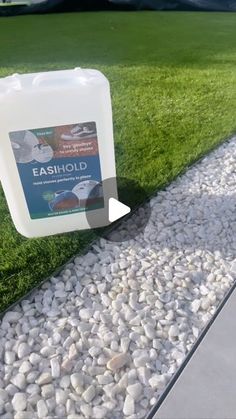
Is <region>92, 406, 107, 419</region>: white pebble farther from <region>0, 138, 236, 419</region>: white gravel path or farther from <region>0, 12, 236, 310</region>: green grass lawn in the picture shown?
<region>0, 12, 236, 310</region>: green grass lawn

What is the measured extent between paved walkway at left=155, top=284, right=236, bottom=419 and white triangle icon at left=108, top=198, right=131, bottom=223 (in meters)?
0.75

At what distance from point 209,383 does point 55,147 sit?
111cm

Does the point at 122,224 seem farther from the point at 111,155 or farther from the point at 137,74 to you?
the point at 137,74

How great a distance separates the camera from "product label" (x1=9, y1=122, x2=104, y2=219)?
179 cm

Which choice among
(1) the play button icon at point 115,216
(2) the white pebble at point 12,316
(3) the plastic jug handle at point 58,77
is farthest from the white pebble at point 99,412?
(3) the plastic jug handle at point 58,77

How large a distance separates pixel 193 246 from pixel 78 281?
586 mm

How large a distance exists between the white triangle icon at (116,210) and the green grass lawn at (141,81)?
0.49 feet

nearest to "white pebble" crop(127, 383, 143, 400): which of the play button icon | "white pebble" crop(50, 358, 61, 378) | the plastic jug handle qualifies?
"white pebble" crop(50, 358, 61, 378)

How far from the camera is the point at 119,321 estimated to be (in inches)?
64.0

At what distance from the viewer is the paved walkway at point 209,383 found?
4.31 ft

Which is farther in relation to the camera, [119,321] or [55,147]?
[55,147]

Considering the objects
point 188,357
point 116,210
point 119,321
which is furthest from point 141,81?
point 188,357

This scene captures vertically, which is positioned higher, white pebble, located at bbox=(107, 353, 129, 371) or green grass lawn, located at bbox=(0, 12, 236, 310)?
white pebble, located at bbox=(107, 353, 129, 371)

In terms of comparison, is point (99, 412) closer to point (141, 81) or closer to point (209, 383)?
point (209, 383)
